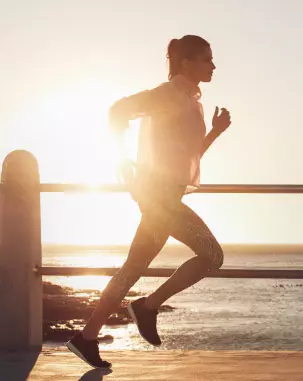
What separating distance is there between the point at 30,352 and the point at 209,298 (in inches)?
3237

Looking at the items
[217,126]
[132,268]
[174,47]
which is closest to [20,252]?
[132,268]

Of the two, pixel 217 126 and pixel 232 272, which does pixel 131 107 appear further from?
pixel 232 272

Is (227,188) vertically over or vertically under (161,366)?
over

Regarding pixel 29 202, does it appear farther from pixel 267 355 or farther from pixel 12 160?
pixel 267 355

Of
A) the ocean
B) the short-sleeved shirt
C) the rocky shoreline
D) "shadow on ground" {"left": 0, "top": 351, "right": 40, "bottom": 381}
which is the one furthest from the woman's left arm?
the rocky shoreline

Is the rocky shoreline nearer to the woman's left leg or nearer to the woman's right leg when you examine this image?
the woman's right leg

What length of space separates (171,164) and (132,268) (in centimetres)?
66

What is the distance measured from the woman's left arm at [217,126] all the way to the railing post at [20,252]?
4.59ft

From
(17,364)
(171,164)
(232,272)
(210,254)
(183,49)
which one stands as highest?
(183,49)

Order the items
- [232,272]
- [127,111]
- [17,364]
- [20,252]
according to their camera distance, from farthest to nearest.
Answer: [20,252] < [232,272] < [17,364] < [127,111]

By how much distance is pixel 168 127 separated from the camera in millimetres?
4027

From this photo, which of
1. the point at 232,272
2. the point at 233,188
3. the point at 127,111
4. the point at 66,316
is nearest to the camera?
the point at 127,111

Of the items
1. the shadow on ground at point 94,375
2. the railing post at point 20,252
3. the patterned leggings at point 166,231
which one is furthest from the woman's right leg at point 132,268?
the railing post at point 20,252

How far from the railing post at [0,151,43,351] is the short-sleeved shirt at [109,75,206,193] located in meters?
1.26
